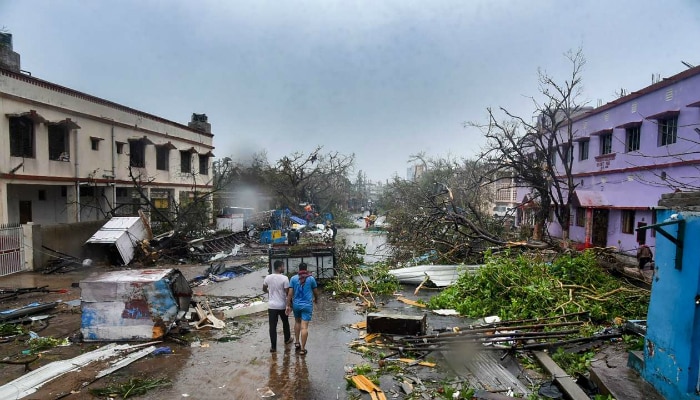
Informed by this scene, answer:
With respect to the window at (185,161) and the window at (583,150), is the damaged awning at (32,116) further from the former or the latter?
the window at (583,150)

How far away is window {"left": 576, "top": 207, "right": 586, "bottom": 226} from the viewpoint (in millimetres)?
21719

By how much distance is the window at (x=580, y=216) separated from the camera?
21719 millimetres

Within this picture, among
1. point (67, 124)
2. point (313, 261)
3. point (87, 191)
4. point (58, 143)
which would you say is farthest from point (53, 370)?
point (87, 191)

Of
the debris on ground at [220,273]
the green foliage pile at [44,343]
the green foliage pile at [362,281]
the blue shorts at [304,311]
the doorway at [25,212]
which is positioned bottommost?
the debris on ground at [220,273]

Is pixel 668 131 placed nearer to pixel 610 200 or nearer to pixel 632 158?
pixel 632 158

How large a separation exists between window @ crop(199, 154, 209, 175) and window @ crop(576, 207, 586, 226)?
86.7 ft

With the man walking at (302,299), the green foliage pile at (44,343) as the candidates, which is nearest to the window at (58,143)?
the green foliage pile at (44,343)

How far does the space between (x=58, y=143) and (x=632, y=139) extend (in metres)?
26.4

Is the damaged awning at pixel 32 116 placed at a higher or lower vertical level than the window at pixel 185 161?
higher

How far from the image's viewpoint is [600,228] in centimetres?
2038

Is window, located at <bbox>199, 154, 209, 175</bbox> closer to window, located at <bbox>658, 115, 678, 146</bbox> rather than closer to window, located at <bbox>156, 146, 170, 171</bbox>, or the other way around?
window, located at <bbox>156, 146, 170, 171</bbox>

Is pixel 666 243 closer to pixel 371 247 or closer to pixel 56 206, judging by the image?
pixel 371 247

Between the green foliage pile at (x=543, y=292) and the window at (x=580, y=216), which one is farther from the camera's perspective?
the window at (x=580, y=216)

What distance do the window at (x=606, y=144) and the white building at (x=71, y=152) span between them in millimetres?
22513
